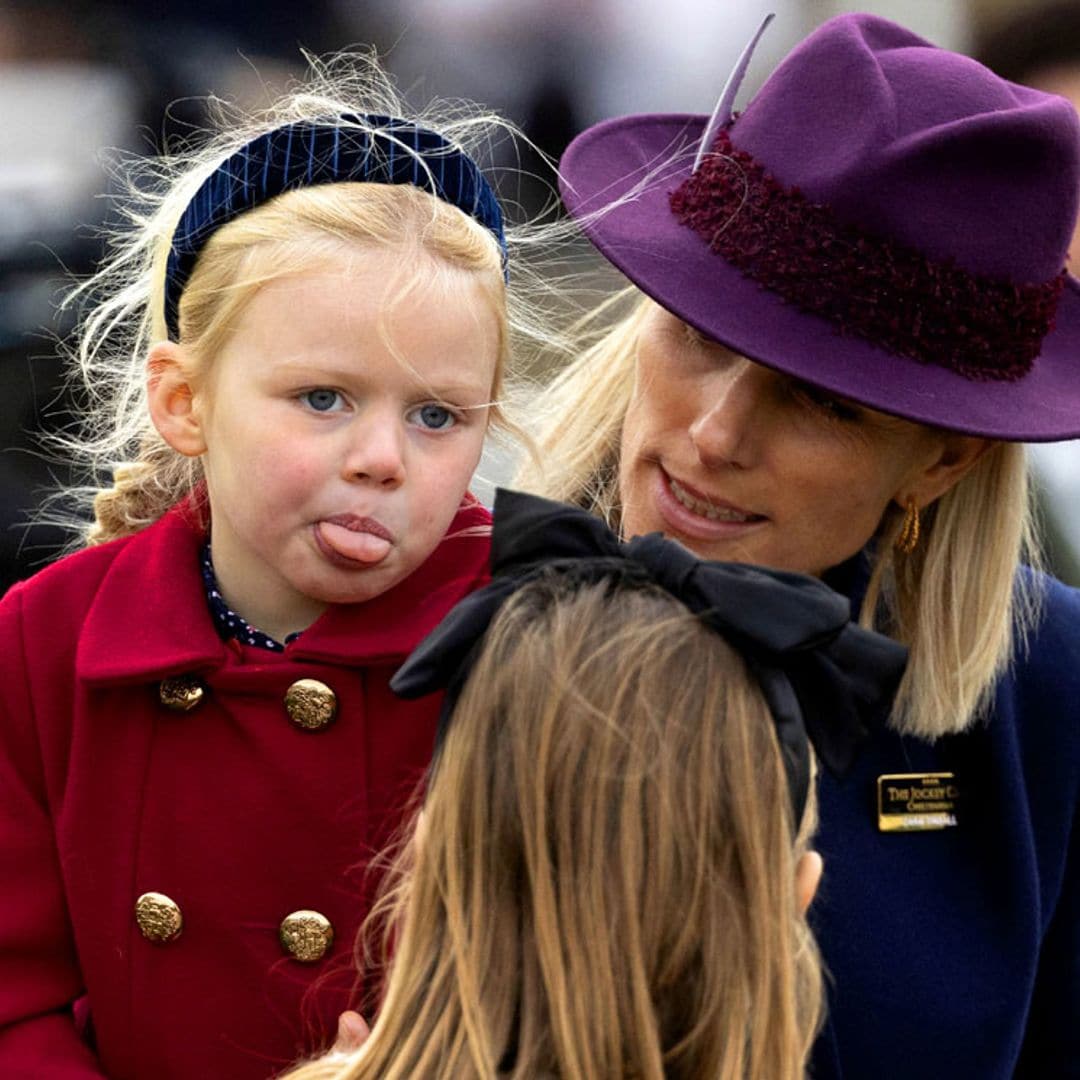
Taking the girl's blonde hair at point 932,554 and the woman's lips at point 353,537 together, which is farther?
the girl's blonde hair at point 932,554

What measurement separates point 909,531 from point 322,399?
35.6 inches

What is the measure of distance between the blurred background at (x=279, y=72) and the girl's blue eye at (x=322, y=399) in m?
2.52

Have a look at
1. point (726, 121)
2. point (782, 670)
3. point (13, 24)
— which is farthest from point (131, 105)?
point (782, 670)

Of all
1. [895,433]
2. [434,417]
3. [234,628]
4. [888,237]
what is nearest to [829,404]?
[895,433]

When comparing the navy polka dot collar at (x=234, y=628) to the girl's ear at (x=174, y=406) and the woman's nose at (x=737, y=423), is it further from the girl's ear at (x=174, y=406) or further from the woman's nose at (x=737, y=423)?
the woman's nose at (x=737, y=423)

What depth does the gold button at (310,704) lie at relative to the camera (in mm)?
2039

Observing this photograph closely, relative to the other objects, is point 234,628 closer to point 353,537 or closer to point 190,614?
point 190,614

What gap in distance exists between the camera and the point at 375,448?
1921mm

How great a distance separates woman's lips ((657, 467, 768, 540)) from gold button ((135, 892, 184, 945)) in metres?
0.75

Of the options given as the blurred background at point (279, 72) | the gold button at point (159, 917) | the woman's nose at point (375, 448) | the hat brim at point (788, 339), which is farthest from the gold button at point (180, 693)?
the blurred background at point (279, 72)

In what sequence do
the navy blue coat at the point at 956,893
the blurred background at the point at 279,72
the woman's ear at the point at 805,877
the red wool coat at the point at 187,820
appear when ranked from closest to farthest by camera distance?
the woman's ear at the point at 805,877
the red wool coat at the point at 187,820
the navy blue coat at the point at 956,893
the blurred background at the point at 279,72

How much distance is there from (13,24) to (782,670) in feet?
13.0

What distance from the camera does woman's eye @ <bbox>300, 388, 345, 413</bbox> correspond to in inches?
76.6

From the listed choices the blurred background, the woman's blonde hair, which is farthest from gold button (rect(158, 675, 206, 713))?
the blurred background
